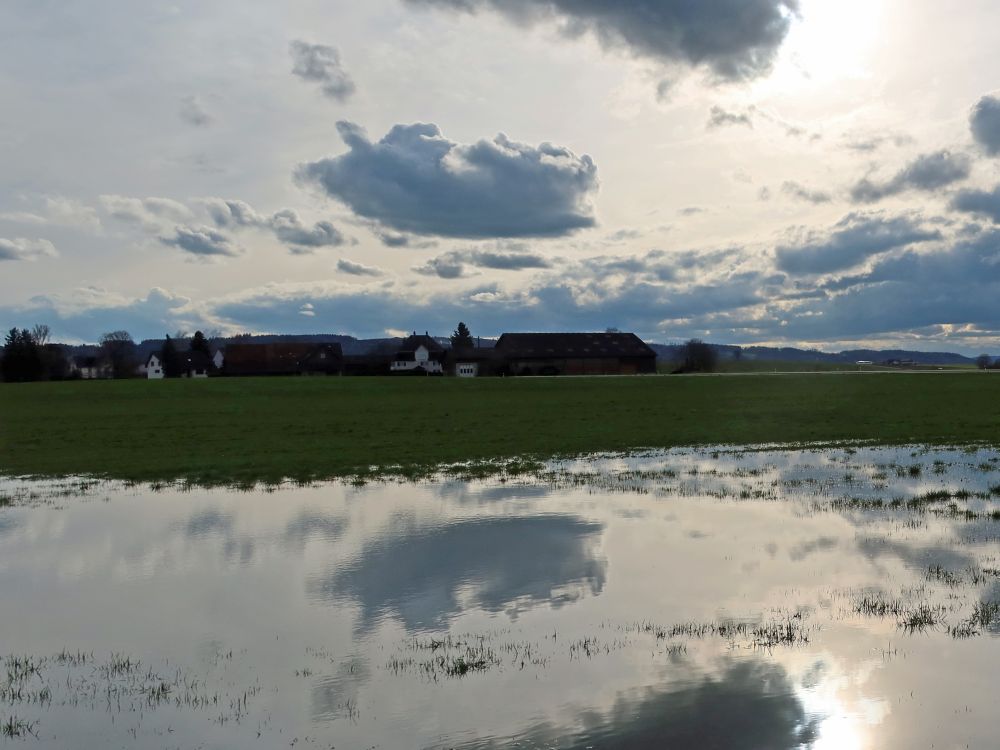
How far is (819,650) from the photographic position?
10.8 metres

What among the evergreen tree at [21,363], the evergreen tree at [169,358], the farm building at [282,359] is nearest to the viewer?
the evergreen tree at [21,363]

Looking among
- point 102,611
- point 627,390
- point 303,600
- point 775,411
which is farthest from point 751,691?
point 627,390

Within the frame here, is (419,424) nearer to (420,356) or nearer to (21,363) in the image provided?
(21,363)

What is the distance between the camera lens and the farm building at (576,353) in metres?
160

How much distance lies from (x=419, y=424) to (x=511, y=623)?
38.2m

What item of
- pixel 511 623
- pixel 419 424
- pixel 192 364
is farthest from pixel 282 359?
pixel 511 623

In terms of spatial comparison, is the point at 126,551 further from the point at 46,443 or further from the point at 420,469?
the point at 46,443

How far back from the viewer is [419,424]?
5012cm

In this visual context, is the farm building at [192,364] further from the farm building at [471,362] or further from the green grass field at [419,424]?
the green grass field at [419,424]

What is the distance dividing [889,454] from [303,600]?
87.0 feet

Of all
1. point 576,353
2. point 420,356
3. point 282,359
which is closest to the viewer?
point 576,353

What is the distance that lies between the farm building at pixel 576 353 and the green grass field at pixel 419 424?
237ft

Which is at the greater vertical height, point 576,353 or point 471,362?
point 576,353

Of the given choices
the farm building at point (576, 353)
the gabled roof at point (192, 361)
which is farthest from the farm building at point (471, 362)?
the gabled roof at point (192, 361)
